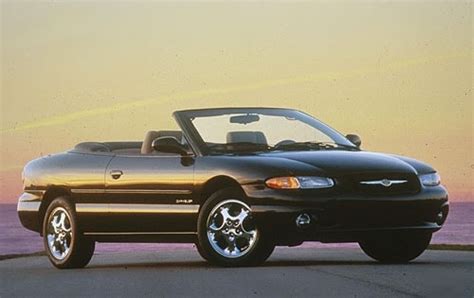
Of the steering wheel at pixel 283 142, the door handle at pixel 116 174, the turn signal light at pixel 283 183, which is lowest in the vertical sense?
the door handle at pixel 116 174

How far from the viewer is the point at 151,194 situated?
540 inches

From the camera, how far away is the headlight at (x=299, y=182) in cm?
1274

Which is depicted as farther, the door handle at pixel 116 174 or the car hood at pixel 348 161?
the door handle at pixel 116 174

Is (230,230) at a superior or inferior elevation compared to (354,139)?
inferior

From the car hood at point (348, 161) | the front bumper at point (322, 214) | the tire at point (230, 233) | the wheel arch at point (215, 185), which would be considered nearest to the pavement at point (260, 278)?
the tire at point (230, 233)

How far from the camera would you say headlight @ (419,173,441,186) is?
44.1 ft

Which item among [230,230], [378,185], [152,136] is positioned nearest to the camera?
[230,230]

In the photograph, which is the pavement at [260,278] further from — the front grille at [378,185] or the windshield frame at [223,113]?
the windshield frame at [223,113]

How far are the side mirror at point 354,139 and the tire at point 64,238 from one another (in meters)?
Result: 3.00

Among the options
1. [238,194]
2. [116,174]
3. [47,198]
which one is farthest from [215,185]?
[47,198]

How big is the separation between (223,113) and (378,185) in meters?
2.01

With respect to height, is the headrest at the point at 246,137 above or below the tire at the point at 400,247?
above

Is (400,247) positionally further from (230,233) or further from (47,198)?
(47,198)

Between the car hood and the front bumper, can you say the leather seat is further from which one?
the front bumper
